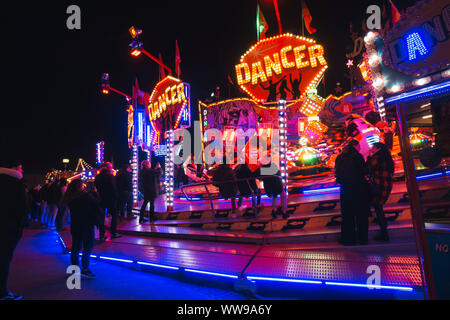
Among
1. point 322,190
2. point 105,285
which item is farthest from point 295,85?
point 105,285

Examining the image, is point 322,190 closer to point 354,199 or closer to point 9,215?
point 354,199

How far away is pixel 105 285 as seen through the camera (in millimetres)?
4500

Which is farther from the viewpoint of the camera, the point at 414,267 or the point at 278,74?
the point at 278,74

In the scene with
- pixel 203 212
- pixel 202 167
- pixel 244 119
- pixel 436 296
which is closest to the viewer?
pixel 436 296

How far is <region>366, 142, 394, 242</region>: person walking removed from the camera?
15.9 feet

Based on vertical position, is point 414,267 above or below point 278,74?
below

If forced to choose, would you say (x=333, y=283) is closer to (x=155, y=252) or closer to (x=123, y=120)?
(x=155, y=252)

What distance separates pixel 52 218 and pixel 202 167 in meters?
9.86

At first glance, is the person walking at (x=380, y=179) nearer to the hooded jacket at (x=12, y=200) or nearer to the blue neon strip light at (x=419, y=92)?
the blue neon strip light at (x=419, y=92)

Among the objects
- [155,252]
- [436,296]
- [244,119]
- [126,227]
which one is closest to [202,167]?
[244,119]

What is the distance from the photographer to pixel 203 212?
27.4ft

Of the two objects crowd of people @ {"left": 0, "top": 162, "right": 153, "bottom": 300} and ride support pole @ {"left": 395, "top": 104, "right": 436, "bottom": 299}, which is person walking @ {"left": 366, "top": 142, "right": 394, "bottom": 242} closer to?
ride support pole @ {"left": 395, "top": 104, "right": 436, "bottom": 299}

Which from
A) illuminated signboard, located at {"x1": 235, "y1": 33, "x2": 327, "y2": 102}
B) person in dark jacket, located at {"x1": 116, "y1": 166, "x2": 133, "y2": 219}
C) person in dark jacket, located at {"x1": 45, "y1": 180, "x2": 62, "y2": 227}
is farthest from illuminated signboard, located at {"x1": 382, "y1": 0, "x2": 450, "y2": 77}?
person in dark jacket, located at {"x1": 45, "y1": 180, "x2": 62, "y2": 227}

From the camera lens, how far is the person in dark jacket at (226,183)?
7.41 meters
